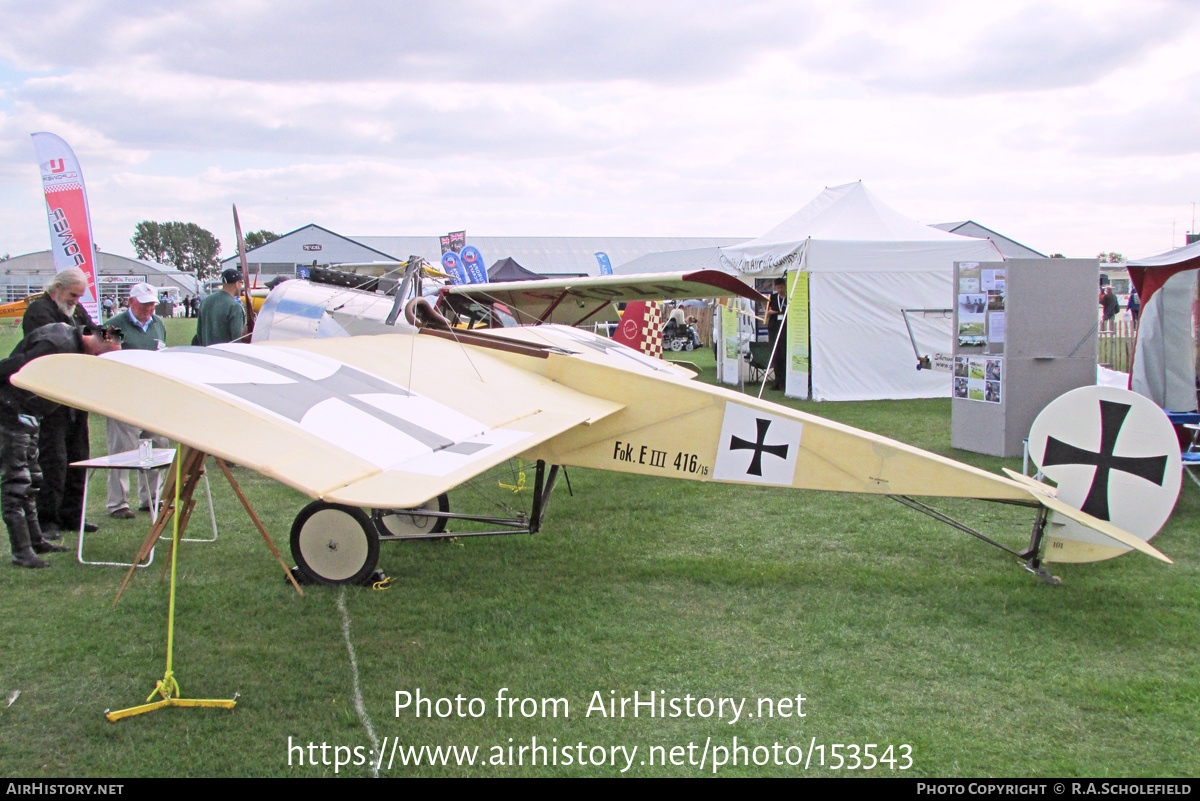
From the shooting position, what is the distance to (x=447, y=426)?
373 cm

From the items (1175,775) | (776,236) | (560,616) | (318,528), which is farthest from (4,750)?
(776,236)

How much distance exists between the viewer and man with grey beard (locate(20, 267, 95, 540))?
212 inches

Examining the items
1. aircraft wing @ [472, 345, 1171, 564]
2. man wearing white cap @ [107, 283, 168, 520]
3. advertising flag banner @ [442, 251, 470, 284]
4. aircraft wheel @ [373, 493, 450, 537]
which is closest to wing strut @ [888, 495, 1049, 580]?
aircraft wing @ [472, 345, 1171, 564]

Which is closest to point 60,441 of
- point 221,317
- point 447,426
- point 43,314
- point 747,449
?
point 43,314

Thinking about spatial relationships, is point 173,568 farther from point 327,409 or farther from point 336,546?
point 336,546

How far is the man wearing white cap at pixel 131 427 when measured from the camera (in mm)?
6254

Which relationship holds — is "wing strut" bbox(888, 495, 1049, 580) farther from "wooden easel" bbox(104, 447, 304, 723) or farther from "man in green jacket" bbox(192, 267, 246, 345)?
"man in green jacket" bbox(192, 267, 246, 345)

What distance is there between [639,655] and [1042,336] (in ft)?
21.0

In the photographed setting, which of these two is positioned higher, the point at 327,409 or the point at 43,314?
the point at 43,314

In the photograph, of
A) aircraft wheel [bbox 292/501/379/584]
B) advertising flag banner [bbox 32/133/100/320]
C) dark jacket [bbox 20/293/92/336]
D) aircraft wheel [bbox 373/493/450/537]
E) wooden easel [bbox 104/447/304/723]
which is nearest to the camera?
wooden easel [bbox 104/447/304/723]

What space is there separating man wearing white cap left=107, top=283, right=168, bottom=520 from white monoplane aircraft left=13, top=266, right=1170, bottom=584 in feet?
6.05

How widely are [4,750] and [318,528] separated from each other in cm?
196

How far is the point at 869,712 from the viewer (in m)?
3.20

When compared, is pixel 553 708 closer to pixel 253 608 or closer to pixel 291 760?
pixel 291 760
